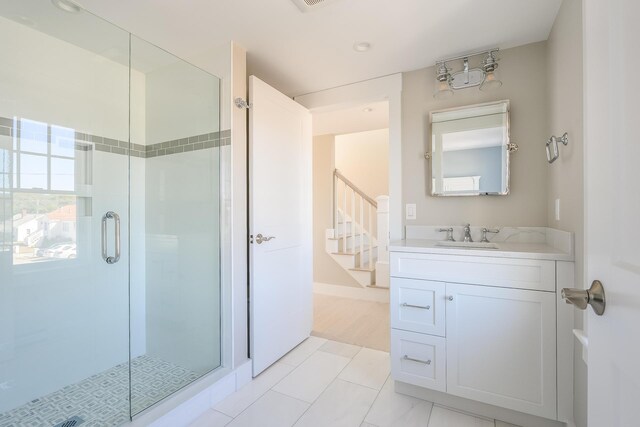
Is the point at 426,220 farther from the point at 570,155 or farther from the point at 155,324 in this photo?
the point at 155,324

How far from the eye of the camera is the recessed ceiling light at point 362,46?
1.89m

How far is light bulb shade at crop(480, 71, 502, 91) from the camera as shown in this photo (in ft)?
6.38

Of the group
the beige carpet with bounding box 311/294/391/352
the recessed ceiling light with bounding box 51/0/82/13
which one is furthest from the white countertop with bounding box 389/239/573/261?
the recessed ceiling light with bounding box 51/0/82/13

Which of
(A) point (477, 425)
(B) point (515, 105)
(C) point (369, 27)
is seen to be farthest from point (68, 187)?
(B) point (515, 105)

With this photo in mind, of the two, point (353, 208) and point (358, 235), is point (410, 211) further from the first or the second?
point (358, 235)

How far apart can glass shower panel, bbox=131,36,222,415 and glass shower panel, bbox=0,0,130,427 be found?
0.37ft

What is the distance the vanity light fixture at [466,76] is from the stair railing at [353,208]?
6.62ft

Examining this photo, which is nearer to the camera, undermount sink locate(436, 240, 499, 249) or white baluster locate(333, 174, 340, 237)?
undermount sink locate(436, 240, 499, 249)

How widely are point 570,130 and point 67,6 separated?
A: 2.69m

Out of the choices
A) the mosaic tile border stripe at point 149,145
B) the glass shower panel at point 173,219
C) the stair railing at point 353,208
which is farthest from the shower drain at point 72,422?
the stair railing at point 353,208

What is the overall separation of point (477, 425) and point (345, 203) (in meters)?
2.93

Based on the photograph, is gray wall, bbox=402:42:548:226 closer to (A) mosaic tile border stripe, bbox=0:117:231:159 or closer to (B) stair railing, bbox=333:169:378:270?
(A) mosaic tile border stripe, bbox=0:117:231:159

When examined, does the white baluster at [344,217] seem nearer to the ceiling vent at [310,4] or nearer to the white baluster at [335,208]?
the white baluster at [335,208]

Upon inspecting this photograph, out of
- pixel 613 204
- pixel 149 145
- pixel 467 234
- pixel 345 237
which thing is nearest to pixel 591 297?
pixel 613 204
